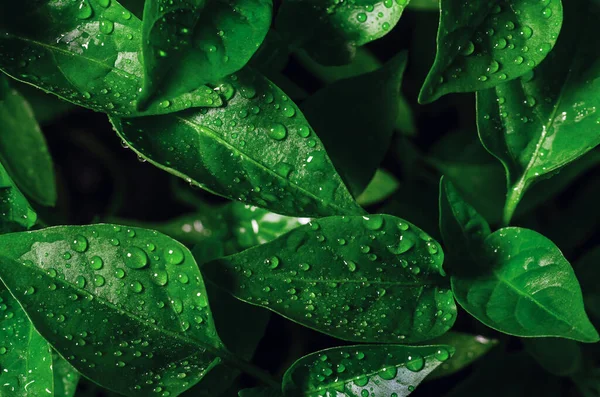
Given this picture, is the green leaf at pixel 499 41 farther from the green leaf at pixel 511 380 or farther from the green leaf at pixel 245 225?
the green leaf at pixel 511 380

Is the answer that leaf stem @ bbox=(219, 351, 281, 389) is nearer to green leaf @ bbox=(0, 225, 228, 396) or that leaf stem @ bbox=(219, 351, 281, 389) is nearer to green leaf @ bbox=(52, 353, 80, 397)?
green leaf @ bbox=(0, 225, 228, 396)

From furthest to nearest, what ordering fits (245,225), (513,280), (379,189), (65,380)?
(379,189), (245,225), (65,380), (513,280)

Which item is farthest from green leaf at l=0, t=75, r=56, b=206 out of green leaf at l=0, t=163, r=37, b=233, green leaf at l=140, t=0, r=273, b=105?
green leaf at l=140, t=0, r=273, b=105

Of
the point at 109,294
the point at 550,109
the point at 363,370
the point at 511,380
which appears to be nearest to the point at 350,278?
the point at 363,370

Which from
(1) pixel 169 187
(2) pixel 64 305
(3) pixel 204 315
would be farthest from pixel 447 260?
(1) pixel 169 187

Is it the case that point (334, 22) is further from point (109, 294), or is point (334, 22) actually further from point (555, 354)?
point (555, 354)

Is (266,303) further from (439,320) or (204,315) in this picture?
(439,320)

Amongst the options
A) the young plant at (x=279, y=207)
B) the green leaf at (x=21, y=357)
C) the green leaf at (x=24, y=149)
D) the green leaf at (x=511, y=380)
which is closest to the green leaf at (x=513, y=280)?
the young plant at (x=279, y=207)
